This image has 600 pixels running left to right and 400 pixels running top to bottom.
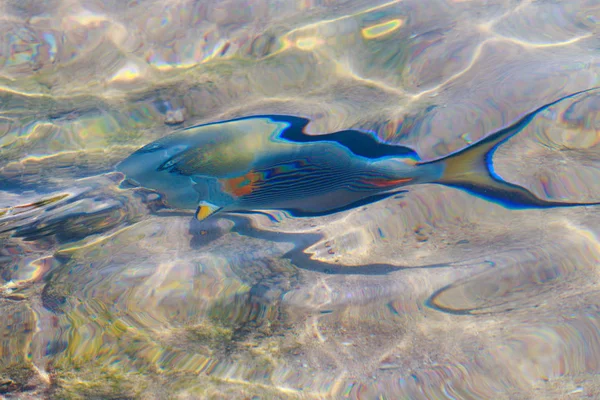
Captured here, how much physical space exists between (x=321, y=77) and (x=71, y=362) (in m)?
2.43

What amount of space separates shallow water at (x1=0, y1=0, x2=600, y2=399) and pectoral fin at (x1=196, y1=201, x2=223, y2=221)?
109mm

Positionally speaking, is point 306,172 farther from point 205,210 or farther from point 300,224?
point 205,210

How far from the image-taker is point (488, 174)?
2.24m

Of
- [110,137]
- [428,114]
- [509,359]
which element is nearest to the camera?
[509,359]

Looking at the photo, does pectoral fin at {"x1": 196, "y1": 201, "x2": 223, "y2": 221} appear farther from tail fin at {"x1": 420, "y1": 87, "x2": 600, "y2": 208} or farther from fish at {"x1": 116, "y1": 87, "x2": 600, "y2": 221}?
tail fin at {"x1": 420, "y1": 87, "x2": 600, "y2": 208}

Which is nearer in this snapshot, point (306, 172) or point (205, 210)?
point (205, 210)

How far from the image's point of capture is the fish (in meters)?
2.28

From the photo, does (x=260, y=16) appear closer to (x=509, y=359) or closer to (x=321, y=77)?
(x=321, y=77)

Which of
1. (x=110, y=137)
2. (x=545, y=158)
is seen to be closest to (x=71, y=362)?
(x=110, y=137)

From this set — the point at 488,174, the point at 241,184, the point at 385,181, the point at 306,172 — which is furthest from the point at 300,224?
the point at 488,174

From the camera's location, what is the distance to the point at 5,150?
2812mm

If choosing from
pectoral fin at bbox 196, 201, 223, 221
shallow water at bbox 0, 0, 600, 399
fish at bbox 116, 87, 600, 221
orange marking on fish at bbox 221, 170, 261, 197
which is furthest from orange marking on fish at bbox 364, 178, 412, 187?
pectoral fin at bbox 196, 201, 223, 221

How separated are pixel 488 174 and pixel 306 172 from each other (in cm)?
101

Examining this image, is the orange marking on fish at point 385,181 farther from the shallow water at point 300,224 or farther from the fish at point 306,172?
the shallow water at point 300,224
